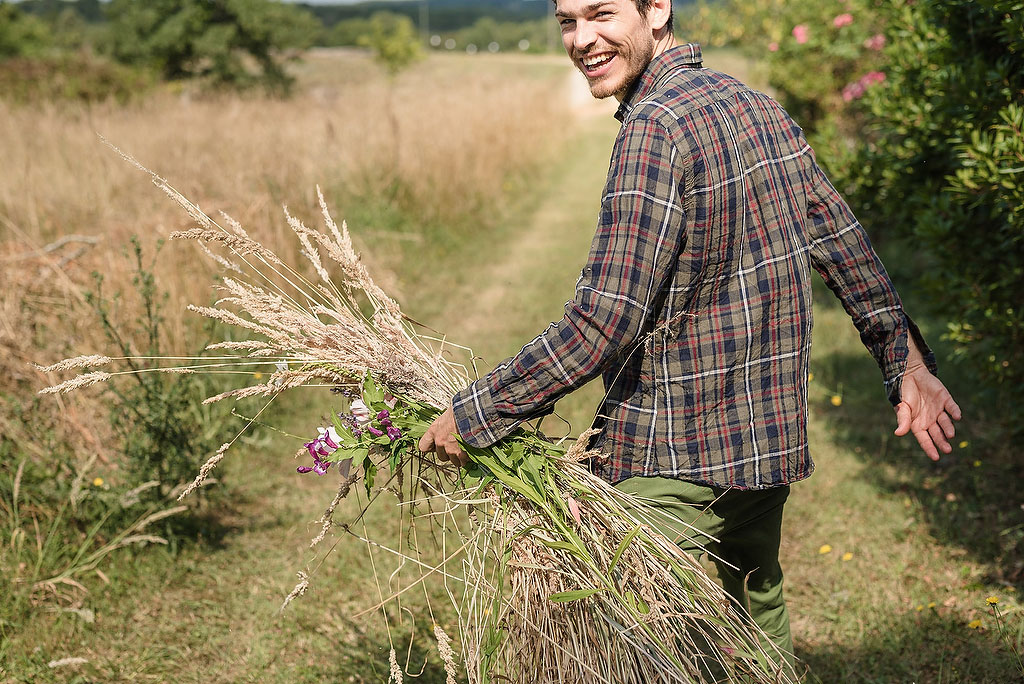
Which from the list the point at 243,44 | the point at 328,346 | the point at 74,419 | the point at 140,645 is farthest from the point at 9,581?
the point at 243,44

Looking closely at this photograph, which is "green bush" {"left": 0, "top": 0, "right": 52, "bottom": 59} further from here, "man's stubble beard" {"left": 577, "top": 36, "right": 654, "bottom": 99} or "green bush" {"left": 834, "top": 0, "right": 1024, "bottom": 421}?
"man's stubble beard" {"left": 577, "top": 36, "right": 654, "bottom": 99}

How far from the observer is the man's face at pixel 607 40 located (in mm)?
1744

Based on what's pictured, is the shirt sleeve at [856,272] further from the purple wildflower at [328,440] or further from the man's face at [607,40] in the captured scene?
the purple wildflower at [328,440]

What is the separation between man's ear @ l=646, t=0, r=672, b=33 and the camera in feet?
5.83

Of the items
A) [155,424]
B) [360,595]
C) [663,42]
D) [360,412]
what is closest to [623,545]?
[360,412]

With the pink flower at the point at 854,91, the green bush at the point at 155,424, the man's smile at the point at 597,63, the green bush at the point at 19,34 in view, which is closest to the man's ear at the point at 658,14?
the man's smile at the point at 597,63

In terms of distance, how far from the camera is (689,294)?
1.72 meters

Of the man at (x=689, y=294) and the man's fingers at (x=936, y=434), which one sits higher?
the man at (x=689, y=294)

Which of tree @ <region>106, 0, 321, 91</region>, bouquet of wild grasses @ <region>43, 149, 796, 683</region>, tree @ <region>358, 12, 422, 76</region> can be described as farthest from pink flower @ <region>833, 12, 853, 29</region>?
tree @ <region>358, 12, 422, 76</region>

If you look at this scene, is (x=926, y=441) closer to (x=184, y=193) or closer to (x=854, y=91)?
(x=184, y=193)

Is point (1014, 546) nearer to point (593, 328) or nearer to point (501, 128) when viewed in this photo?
point (593, 328)

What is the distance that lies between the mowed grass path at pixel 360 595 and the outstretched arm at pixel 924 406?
996 mm

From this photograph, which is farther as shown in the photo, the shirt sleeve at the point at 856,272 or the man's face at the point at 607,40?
the shirt sleeve at the point at 856,272

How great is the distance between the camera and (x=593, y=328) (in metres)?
1.60
